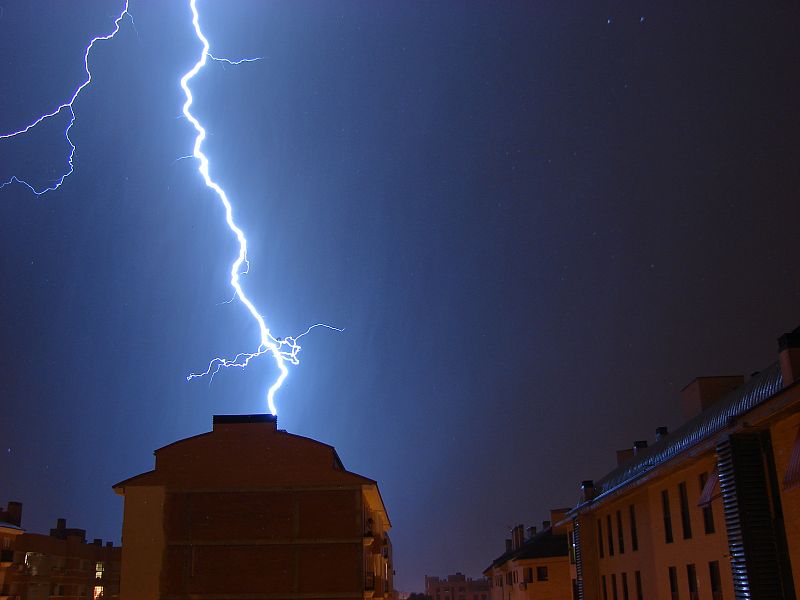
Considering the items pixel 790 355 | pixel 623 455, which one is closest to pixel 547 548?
pixel 623 455

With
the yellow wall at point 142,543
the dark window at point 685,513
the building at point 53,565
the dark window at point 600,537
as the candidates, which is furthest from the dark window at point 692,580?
the building at point 53,565

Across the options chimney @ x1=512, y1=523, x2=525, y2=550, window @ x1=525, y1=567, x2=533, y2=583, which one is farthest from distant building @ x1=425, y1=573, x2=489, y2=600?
window @ x1=525, y1=567, x2=533, y2=583

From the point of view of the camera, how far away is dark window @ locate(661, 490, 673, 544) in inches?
935

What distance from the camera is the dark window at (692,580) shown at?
70.8 feet

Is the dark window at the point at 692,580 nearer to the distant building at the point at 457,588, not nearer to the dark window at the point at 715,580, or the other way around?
the dark window at the point at 715,580

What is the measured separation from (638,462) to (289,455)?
1228 centimetres

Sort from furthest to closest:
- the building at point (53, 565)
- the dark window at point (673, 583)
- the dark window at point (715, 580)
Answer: the building at point (53, 565) → the dark window at point (673, 583) → the dark window at point (715, 580)

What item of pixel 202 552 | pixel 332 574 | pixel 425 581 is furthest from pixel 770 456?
pixel 425 581

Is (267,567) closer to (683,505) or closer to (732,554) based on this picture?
(683,505)

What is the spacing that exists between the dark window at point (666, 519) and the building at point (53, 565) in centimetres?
3828

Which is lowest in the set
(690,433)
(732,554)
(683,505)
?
(732,554)

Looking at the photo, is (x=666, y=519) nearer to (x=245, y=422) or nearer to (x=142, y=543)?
(x=245, y=422)

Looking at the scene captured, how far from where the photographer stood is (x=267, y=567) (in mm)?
28844

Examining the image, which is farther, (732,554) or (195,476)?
(195,476)
